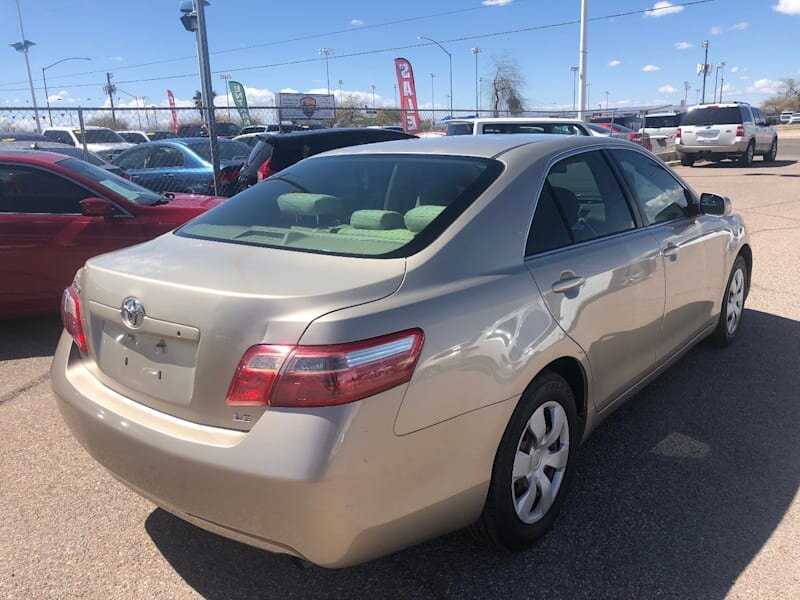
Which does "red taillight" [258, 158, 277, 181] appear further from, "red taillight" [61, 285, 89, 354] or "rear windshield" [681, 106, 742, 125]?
"rear windshield" [681, 106, 742, 125]

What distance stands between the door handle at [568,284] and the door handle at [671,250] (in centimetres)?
97

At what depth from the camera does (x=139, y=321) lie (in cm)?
225

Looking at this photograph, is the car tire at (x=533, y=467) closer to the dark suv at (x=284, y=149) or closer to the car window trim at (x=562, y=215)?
the car window trim at (x=562, y=215)

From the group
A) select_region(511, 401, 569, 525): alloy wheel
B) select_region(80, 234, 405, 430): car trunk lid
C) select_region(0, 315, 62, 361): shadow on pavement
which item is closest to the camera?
select_region(80, 234, 405, 430): car trunk lid

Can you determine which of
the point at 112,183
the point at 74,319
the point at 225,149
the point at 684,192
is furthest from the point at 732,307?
the point at 225,149

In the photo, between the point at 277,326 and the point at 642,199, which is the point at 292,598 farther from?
the point at 642,199

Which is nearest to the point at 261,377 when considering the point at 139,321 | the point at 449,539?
the point at 139,321

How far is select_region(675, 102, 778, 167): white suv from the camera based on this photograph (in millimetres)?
19812

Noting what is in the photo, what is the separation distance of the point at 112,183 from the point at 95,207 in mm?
616

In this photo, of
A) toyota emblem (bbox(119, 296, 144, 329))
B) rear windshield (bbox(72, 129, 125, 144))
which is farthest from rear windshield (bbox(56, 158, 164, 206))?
rear windshield (bbox(72, 129, 125, 144))

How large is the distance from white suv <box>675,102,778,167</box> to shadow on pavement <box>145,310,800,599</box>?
724 inches

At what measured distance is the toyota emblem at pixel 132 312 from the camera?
2252mm

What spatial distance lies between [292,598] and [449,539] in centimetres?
68

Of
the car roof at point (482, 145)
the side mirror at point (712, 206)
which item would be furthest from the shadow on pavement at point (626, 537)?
the car roof at point (482, 145)
